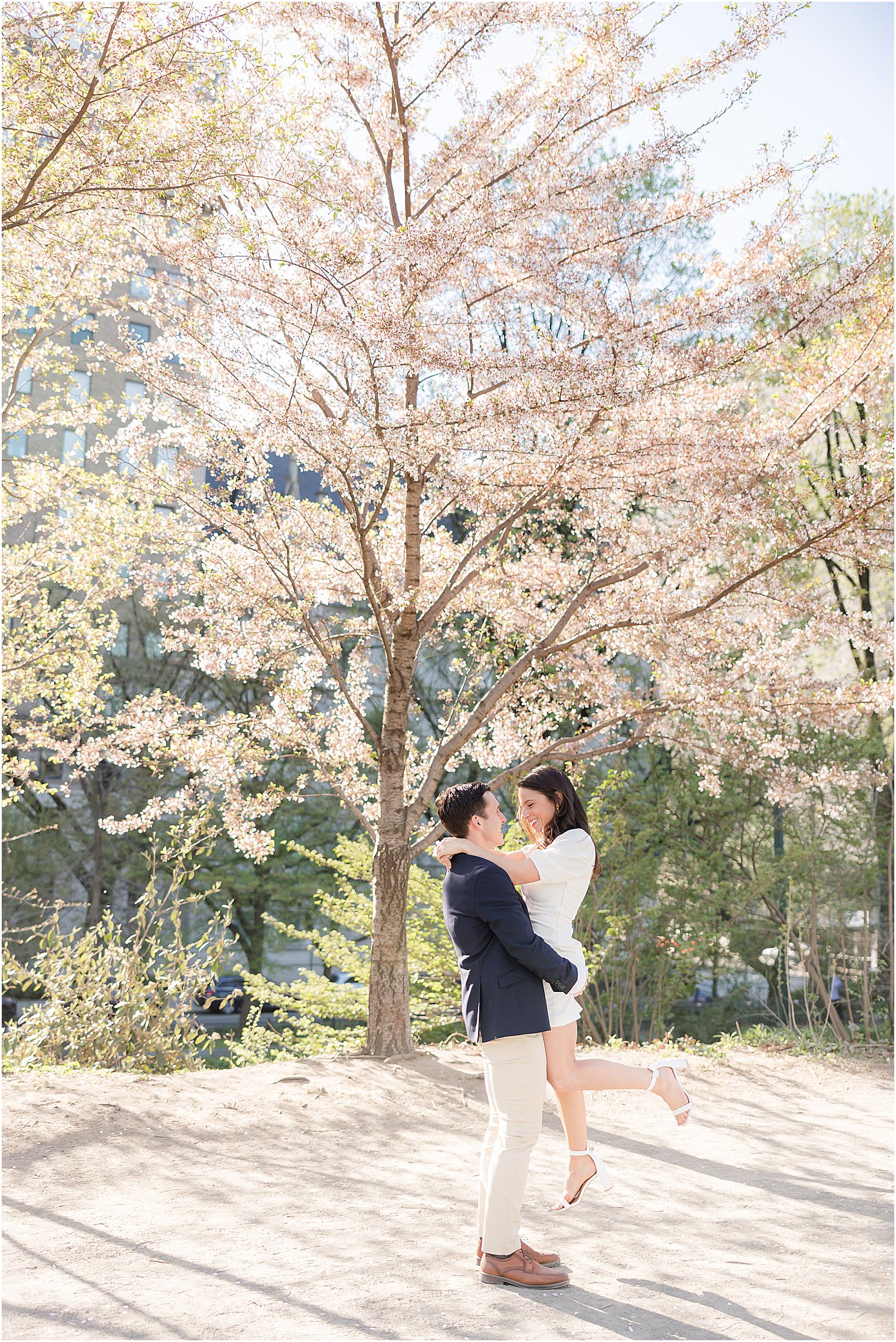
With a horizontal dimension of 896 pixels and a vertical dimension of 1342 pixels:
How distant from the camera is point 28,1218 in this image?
13.4ft

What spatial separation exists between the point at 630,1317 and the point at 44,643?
387 inches

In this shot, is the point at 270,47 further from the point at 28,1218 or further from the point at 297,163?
the point at 28,1218

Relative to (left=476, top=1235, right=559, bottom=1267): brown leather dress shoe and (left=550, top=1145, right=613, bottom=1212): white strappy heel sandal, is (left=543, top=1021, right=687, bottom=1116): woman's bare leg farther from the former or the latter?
(left=476, top=1235, right=559, bottom=1267): brown leather dress shoe

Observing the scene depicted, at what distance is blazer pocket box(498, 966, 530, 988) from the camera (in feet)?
10.8

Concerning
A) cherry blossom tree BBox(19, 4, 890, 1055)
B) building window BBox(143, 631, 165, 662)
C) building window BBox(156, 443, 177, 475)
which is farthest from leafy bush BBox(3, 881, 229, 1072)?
building window BBox(143, 631, 165, 662)

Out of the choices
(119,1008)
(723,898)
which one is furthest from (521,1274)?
(723,898)

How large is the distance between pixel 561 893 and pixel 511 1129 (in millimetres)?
793

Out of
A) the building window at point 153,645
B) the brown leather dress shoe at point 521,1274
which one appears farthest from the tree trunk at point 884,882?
the building window at point 153,645

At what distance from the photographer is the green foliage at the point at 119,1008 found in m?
7.84

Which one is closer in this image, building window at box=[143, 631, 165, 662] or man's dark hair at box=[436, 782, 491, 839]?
man's dark hair at box=[436, 782, 491, 839]

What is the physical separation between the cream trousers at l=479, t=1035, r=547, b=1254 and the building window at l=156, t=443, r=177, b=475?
6.23 m

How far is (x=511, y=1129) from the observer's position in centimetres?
328

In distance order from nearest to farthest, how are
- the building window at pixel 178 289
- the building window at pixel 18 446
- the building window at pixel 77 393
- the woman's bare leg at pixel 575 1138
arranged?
the woman's bare leg at pixel 575 1138
the building window at pixel 178 289
the building window at pixel 77 393
the building window at pixel 18 446

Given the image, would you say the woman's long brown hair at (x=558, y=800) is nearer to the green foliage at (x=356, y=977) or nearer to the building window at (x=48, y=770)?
the green foliage at (x=356, y=977)
